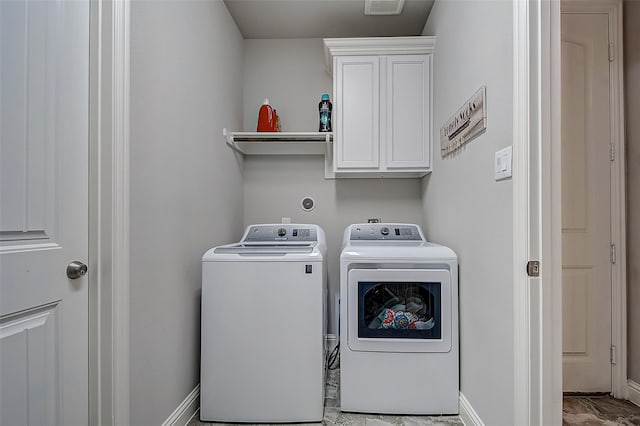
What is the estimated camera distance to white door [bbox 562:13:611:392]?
6.96ft

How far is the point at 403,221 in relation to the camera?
2885mm

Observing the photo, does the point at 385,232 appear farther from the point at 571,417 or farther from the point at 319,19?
the point at 319,19

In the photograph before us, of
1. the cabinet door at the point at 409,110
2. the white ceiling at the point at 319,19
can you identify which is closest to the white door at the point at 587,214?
the cabinet door at the point at 409,110

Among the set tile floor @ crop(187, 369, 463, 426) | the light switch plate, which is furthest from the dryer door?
the light switch plate

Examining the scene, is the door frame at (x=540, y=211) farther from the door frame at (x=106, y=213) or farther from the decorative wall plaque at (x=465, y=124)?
the door frame at (x=106, y=213)

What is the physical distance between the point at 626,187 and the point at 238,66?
2.77 metres

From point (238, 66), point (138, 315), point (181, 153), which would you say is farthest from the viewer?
point (238, 66)

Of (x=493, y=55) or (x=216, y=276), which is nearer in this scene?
(x=493, y=55)

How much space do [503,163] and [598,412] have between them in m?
1.62

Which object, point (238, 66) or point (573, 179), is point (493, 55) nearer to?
point (573, 179)

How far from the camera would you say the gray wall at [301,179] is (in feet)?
9.55

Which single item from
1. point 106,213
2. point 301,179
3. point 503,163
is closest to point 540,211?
point 503,163

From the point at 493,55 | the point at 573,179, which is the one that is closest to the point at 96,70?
the point at 493,55

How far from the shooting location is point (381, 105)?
2.55 meters
